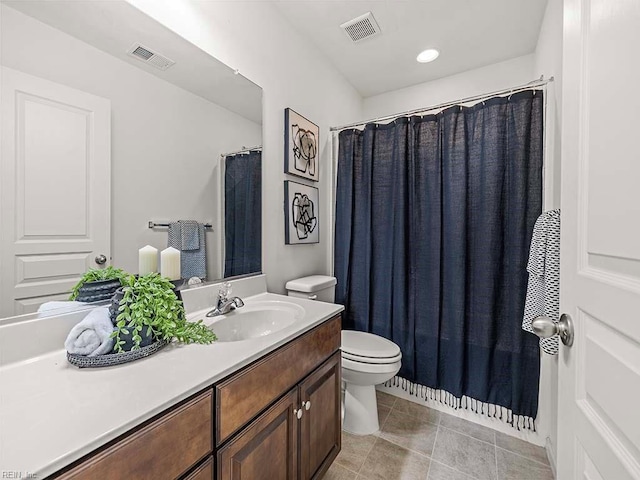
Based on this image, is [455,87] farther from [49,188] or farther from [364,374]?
[49,188]

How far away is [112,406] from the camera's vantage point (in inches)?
20.2

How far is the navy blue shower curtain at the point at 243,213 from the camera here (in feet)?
4.39

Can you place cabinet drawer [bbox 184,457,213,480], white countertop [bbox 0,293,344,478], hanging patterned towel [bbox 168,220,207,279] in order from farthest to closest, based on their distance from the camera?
1. hanging patterned towel [bbox 168,220,207,279]
2. cabinet drawer [bbox 184,457,213,480]
3. white countertop [bbox 0,293,344,478]

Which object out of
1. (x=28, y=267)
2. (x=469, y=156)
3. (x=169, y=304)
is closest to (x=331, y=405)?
(x=169, y=304)

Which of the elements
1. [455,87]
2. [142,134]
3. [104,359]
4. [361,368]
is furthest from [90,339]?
[455,87]

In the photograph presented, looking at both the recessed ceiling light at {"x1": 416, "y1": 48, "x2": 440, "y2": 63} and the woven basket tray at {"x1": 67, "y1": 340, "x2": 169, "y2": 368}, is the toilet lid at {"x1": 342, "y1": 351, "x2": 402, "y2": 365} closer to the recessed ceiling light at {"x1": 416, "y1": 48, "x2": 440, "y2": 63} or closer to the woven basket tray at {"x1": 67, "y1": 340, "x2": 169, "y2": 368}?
the woven basket tray at {"x1": 67, "y1": 340, "x2": 169, "y2": 368}

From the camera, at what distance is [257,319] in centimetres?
123

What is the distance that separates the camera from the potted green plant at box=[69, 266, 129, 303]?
839 mm

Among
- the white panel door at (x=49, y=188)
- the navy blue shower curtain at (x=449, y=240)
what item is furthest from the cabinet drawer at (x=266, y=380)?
the navy blue shower curtain at (x=449, y=240)

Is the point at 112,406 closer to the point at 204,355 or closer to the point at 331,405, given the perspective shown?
the point at 204,355

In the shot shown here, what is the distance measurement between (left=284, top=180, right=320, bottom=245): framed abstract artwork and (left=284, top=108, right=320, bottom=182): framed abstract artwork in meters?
0.10

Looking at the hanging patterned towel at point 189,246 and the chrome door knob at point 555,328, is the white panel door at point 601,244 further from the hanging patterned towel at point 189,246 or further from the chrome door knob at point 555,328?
the hanging patterned towel at point 189,246

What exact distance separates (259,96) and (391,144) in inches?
37.3

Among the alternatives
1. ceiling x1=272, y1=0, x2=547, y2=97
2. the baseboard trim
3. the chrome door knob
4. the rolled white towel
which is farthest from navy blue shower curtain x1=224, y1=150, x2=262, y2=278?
the baseboard trim
